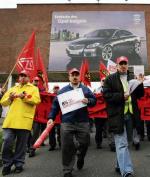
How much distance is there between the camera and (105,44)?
32.3m

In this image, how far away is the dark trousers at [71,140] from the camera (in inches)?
253

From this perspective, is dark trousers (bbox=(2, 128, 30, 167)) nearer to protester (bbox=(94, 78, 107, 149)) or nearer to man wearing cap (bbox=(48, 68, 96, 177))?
man wearing cap (bbox=(48, 68, 96, 177))

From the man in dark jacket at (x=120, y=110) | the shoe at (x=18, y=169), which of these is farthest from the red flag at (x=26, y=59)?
the man in dark jacket at (x=120, y=110)

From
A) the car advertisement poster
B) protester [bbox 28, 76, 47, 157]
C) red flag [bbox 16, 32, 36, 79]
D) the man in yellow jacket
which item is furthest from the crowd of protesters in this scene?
the car advertisement poster

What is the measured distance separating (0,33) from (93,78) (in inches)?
474

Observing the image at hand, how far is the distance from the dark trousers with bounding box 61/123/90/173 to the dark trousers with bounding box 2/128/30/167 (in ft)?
3.01

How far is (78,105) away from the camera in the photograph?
6566mm

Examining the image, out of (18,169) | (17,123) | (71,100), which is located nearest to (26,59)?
(17,123)

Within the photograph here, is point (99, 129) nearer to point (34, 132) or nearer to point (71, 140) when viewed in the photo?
point (34, 132)

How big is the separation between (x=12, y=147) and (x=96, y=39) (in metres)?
26.4

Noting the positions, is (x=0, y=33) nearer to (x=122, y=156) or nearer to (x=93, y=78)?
(x=93, y=78)

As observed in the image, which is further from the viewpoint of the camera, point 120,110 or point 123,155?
point 120,110

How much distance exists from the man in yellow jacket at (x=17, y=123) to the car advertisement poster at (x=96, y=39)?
80.5 ft

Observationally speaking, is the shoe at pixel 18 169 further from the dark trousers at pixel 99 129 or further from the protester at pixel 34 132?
the dark trousers at pixel 99 129
